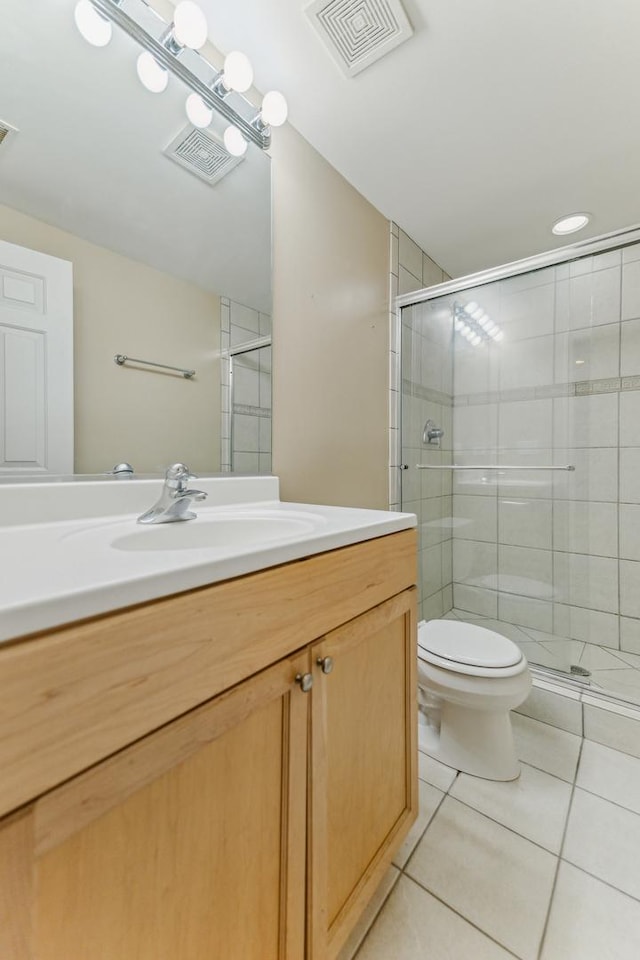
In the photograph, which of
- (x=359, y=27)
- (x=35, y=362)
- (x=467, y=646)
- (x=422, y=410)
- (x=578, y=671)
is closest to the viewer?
(x=35, y=362)

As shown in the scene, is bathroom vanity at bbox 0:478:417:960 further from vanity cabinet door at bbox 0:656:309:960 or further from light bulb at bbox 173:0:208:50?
light bulb at bbox 173:0:208:50

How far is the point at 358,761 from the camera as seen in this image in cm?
71

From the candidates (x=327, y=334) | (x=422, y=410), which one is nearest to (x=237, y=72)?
(x=327, y=334)

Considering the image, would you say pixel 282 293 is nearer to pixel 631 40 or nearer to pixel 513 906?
pixel 631 40

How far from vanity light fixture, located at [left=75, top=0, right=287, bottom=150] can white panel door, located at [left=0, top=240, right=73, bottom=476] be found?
575 millimetres

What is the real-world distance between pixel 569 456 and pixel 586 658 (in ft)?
3.04

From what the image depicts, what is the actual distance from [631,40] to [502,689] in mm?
1820

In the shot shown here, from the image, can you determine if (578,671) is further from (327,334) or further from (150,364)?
(150,364)

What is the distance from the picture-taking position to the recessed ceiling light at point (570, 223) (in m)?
1.74

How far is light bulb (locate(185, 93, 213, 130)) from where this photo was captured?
1.05 m

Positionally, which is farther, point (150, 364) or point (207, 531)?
point (150, 364)

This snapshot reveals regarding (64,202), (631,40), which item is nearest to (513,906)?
(64,202)

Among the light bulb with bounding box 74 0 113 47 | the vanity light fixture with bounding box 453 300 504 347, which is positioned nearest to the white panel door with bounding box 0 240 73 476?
the light bulb with bounding box 74 0 113 47

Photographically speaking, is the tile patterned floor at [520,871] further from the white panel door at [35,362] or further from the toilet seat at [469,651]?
the white panel door at [35,362]
